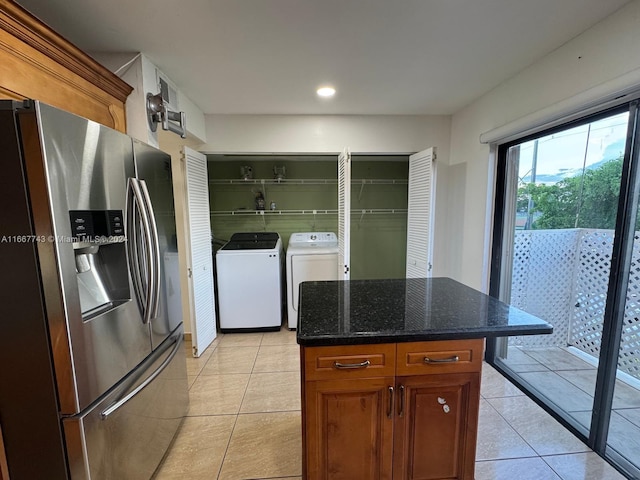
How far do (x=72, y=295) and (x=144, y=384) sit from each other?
61cm

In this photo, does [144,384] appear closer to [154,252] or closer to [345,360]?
[154,252]

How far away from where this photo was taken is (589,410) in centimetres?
182

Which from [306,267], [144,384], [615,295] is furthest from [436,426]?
[306,267]

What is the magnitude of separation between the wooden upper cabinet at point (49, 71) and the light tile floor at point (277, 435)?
1.94m

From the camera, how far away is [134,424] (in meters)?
1.31

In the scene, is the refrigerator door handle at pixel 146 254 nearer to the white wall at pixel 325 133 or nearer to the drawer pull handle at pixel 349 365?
the drawer pull handle at pixel 349 365

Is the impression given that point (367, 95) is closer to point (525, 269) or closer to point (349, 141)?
point (349, 141)

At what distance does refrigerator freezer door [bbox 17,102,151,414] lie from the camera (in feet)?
3.05

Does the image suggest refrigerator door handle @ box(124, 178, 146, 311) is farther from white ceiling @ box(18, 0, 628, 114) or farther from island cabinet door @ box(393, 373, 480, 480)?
island cabinet door @ box(393, 373, 480, 480)

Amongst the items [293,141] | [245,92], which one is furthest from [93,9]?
[293,141]

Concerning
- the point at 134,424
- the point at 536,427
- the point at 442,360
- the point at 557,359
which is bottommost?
the point at 536,427

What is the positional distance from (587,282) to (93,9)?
3067 mm

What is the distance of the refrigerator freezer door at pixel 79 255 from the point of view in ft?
3.05

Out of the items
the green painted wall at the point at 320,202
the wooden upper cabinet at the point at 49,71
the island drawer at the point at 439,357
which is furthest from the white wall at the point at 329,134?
the island drawer at the point at 439,357
